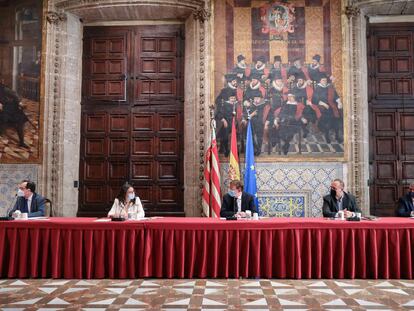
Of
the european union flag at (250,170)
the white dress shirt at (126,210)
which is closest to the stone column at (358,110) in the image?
the european union flag at (250,170)

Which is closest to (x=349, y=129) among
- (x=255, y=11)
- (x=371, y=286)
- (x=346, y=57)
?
(x=346, y=57)

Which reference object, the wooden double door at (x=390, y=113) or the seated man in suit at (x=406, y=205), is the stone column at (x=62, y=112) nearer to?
the wooden double door at (x=390, y=113)

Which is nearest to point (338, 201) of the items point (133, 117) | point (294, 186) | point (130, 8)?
point (294, 186)

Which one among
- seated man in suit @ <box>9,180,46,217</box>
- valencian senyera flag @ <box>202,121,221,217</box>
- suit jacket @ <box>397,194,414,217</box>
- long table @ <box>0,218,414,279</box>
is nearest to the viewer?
long table @ <box>0,218,414,279</box>

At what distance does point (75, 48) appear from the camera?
32.6 ft

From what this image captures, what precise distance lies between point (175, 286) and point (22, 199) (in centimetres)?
305

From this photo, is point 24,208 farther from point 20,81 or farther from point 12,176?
point 20,81

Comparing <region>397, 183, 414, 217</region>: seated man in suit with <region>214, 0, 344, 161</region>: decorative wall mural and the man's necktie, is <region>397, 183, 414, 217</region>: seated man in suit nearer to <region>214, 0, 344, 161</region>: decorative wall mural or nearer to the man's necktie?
<region>214, 0, 344, 161</region>: decorative wall mural

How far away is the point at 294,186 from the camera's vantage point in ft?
30.0

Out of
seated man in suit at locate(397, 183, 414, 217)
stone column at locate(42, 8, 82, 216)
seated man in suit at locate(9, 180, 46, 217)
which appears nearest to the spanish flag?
seated man in suit at locate(397, 183, 414, 217)

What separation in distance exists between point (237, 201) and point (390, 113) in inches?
178

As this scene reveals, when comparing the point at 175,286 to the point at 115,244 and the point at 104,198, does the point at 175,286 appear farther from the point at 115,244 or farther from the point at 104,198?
the point at 104,198

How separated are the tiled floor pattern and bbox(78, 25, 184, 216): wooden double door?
393cm

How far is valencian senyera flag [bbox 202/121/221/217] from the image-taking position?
8781 millimetres
